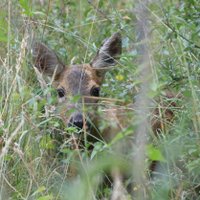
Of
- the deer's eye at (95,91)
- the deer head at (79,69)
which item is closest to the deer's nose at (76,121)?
the deer head at (79,69)

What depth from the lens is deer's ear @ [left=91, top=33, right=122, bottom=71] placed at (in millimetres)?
6047

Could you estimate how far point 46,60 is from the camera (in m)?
6.24

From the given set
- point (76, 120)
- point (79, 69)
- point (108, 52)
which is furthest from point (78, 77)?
point (76, 120)

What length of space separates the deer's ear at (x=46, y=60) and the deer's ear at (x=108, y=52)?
315 millimetres

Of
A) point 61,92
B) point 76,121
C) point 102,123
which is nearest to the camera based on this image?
point 102,123

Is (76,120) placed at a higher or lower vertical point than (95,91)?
higher

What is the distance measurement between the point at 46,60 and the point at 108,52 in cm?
57

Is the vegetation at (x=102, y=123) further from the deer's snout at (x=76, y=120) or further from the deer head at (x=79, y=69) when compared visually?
the deer head at (x=79, y=69)

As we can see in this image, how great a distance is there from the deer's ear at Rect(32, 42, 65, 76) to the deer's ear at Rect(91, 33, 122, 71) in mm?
315

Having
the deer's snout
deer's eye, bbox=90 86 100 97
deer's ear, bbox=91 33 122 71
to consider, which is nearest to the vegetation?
the deer's snout

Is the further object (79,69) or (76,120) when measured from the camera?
(79,69)

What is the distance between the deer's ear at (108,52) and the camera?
19.8 feet

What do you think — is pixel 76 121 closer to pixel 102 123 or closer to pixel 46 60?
pixel 46 60

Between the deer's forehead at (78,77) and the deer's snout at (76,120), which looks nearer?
the deer's snout at (76,120)
